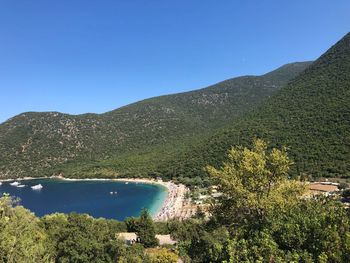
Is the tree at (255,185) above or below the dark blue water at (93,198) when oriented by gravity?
above

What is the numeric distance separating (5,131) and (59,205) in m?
92.3

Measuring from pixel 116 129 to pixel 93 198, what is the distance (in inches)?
2942

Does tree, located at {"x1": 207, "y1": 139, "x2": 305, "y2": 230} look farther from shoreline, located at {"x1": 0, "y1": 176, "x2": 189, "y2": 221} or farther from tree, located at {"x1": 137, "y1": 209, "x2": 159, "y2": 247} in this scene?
shoreline, located at {"x1": 0, "y1": 176, "x2": 189, "y2": 221}

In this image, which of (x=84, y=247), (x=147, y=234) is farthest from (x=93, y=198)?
(x=84, y=247)

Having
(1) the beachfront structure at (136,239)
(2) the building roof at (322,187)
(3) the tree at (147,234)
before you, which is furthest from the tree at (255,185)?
(2) the building roof at (322,187)

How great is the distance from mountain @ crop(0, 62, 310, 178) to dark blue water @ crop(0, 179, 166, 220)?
26.5m

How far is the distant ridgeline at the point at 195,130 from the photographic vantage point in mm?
A: 89625

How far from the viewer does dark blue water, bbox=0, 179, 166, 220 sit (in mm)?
84756

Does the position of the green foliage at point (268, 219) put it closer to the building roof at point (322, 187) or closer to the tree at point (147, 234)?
the tree at point (147, 234)

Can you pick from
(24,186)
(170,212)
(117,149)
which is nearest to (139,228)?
(170,212)

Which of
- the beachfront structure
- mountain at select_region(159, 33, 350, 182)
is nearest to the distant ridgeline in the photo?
mountain at select_region(159, 33, 350, 182)

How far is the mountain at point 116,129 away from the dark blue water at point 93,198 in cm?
2652

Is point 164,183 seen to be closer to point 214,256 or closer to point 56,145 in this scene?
point 56,145

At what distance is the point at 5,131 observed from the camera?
547 feet
